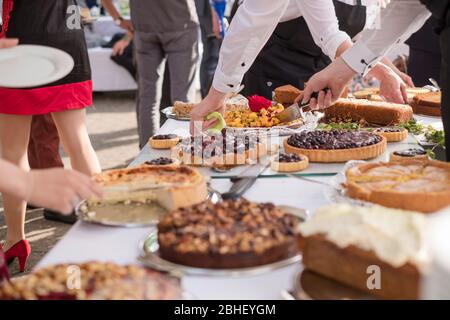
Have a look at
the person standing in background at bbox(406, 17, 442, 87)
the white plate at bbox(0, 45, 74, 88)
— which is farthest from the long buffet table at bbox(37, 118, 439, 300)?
the person standing in background at bbox(406, 17, 442, 87)

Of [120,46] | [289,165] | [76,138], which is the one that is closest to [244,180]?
[289,165]

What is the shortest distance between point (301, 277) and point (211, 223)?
218 millimetres

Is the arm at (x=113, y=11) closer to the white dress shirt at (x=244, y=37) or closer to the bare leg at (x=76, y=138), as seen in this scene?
the bare leg at (x=76, y=138)

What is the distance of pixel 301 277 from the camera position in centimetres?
114

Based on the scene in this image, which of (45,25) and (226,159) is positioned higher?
(45,25)

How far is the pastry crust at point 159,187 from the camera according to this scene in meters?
→ 1.51

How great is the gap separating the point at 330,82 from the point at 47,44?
1265mm

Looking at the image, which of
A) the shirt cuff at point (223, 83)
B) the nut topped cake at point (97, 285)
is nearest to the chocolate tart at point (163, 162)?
the shirt cuff at point (223, 83)

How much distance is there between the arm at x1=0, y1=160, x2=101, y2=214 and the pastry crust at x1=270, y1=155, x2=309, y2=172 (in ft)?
2.49

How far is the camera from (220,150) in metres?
1.97

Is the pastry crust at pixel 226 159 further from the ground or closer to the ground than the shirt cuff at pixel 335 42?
closer to the ground

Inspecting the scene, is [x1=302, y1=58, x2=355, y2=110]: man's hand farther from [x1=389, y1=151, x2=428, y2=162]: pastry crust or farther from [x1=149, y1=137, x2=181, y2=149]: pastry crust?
[x1=149, y1=137, x2=181, y2=149]: pastry crust

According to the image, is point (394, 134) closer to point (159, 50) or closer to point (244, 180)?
point (244, 180)

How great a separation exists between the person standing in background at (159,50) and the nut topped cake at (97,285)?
11.1 feet
